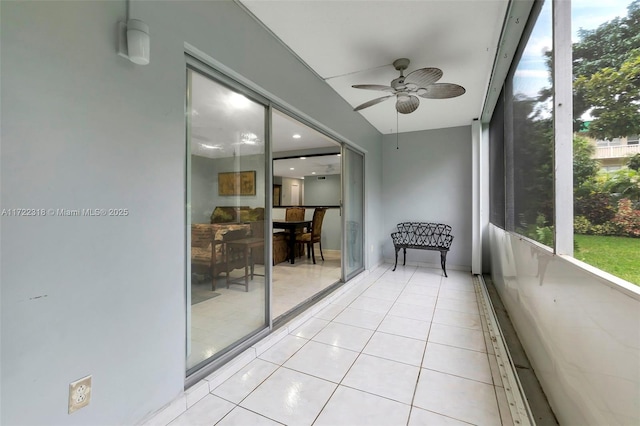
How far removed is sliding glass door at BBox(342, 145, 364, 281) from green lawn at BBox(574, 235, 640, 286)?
2863mm

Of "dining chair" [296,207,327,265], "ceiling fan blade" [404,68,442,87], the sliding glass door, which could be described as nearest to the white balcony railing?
"ceiling fan blade" [404,68,442,87]

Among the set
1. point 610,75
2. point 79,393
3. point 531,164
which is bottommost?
point 79,393

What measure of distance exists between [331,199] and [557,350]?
7.88 m

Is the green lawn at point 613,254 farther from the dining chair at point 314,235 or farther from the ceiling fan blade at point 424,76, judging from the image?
the dining chair at point 314,235

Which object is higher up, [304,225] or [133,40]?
[133,40]

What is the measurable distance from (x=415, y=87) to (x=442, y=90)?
247 millimetres

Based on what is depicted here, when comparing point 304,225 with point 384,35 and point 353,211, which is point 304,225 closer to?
point 353,211

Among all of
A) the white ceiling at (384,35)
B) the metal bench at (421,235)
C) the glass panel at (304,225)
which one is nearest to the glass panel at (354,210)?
the glass panel at (304,225)

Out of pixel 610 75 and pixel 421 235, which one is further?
pixel 421 235

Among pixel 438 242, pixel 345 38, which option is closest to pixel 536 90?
pixel 345 38

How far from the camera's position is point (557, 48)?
1411mm

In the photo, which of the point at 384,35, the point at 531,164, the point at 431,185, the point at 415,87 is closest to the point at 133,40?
the point at 384,35

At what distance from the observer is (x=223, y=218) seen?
6.36 feet

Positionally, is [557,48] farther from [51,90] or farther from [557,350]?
[51,90]
